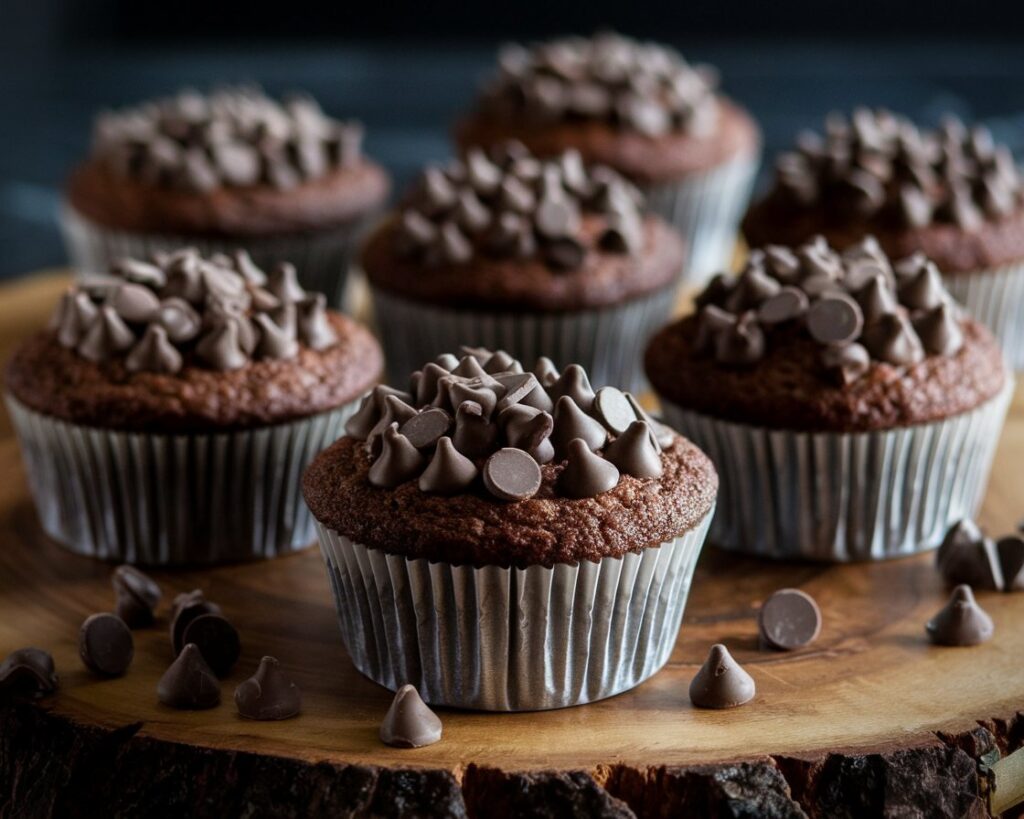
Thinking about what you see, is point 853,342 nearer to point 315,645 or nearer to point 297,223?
point 315,645

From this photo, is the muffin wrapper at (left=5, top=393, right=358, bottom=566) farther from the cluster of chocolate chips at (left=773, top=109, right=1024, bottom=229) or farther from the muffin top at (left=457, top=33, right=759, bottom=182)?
the muffin top at (left=457, top=33, right=759, bottom=182)

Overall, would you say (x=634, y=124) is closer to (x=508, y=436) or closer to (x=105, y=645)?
(x=508, y=436)

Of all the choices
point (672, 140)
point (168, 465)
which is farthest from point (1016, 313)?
point (168, 465)

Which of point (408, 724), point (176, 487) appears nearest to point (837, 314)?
point (408, 724)

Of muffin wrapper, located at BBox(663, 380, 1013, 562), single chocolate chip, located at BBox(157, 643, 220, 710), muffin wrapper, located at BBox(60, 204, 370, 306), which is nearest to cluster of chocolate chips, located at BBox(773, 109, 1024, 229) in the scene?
muffin wrapper, located at BBox(663, 380, 1013, 562)

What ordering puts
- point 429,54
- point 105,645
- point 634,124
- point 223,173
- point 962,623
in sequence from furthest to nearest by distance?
point 429,54 < point 634,124 < point 223,173 < point 962,623 < point 105,645

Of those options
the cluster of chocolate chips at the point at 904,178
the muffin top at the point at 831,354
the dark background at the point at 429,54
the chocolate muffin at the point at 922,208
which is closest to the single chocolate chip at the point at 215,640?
the muffin top at the point at 831,354

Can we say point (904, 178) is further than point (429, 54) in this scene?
No
